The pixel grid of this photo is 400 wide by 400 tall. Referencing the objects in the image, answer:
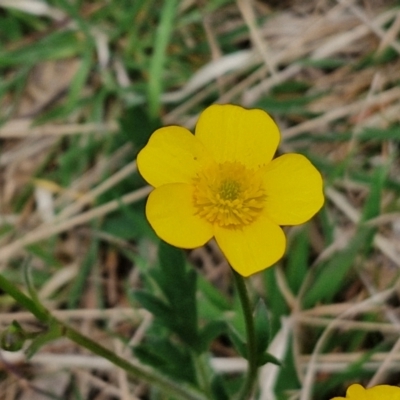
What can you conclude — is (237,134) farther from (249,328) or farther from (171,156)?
(249,328)

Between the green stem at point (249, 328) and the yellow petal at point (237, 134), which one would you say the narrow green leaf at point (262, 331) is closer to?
the green stem at point (249, 328)

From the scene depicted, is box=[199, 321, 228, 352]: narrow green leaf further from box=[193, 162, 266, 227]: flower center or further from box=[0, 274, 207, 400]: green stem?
box=[193, 162, 266, 227]: flower center

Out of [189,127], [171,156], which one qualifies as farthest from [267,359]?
[189,127]

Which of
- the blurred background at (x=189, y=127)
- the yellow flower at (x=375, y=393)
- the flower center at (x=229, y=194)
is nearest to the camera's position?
the yellow flower at (x=375, y=393)

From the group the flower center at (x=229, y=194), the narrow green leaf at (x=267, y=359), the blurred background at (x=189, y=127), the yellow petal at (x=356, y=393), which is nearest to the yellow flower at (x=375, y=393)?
the yellow petal at (x=356, y=393)

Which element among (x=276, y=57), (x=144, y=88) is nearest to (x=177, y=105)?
(x=144, y=88)

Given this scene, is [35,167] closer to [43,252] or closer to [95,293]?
[43,252]

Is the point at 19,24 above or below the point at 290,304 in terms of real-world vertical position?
above
